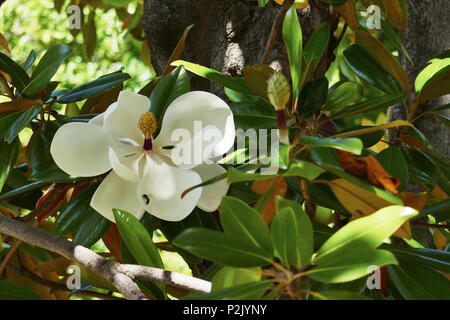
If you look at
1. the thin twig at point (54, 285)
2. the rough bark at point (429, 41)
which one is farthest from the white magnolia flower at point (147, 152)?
the rough bark at point (429, 41)

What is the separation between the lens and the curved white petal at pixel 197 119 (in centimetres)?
61

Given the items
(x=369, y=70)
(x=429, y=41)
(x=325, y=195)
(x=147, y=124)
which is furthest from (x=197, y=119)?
(x=429, y=41)

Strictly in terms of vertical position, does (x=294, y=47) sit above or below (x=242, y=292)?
above

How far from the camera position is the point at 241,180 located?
0.48 m

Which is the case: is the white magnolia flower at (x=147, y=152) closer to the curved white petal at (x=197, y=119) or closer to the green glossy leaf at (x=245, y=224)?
the curved white petal at (x=197, y=119)

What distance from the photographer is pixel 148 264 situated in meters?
0.60

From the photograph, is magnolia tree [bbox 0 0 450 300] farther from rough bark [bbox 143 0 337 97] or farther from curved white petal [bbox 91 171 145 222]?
rough bark [bbox 143 0 337 97]

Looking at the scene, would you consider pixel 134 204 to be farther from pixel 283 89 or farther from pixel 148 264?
pixel 283 89

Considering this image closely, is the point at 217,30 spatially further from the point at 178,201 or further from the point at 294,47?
the point at 178,201

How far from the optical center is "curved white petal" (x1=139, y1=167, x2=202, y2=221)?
593 mm

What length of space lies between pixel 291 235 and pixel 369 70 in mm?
358

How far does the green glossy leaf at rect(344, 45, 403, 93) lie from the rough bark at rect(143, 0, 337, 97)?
0.15m

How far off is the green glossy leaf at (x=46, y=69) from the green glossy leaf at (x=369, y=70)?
14.0 inches
